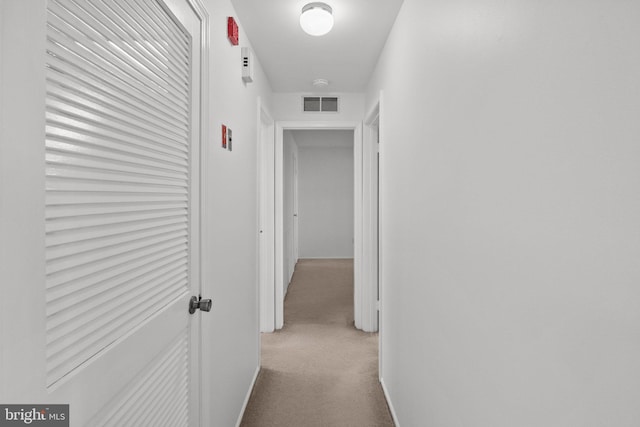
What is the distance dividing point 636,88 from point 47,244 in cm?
101

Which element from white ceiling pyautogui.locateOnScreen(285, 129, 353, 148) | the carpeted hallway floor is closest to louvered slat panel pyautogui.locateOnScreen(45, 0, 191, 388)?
the carpeted hallway floor

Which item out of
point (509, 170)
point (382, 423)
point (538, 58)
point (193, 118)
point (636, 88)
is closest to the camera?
point (636, 88)

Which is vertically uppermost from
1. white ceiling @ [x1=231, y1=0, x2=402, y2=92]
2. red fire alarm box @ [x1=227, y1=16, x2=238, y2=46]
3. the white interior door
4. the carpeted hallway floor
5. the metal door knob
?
white ceiling @ [x1=231, y1=0, x2=402, y2=92]

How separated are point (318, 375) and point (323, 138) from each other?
16.1ft

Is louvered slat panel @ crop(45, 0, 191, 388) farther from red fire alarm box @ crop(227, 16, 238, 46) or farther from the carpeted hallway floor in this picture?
the carpeted hallway floor

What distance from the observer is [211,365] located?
1.69 m

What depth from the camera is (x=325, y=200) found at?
25.8 feet

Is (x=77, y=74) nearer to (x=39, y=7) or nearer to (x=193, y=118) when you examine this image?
(x=39, y=7)

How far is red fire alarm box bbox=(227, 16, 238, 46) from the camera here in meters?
1.95

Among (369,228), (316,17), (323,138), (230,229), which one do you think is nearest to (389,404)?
(230,229)

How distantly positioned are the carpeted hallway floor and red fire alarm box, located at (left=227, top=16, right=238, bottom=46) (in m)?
2.23

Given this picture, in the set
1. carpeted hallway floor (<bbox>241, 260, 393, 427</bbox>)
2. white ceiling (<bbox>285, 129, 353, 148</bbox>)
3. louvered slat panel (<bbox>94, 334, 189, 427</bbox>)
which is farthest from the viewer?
white ceiling (<bbox>285, 129, 353, 148</bbox>)

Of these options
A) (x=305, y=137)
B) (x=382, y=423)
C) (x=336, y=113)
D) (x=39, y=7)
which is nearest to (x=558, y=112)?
(x=39, y=7)

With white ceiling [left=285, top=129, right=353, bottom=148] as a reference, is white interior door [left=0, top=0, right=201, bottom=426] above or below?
below
